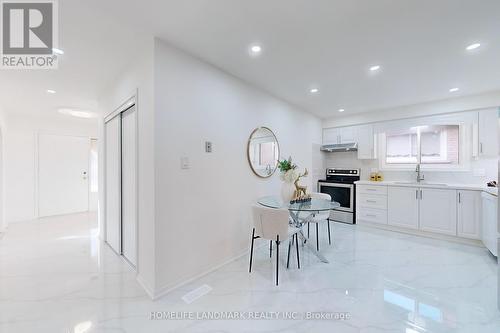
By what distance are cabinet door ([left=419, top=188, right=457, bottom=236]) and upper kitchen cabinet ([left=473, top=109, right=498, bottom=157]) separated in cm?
85

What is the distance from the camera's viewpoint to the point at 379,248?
321 centimetres

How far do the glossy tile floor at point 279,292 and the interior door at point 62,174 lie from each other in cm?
241

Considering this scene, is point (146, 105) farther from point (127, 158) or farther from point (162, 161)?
point (127, 158)

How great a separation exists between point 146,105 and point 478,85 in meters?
4.63

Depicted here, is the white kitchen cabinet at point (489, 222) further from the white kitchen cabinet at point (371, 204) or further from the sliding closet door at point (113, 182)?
the sliding closet door at point (113, 182)

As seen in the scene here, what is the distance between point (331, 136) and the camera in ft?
17.2

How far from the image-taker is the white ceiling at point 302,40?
5.40 ft

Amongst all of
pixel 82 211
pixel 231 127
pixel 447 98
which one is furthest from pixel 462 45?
pixel 82 211

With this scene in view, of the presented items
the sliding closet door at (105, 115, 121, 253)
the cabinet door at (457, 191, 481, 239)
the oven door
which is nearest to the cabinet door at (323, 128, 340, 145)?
the oven door

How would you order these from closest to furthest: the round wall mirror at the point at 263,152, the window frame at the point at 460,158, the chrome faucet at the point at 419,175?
the round wall mirror at the point at 263,152, the window frame at the point at 460,158, the chrome faucet at the point at 419,175

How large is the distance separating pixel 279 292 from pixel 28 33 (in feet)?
11.0

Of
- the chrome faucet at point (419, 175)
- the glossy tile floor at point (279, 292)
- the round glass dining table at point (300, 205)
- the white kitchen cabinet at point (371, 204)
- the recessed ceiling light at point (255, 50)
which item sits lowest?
the glossy tile floor at point (279, 292)

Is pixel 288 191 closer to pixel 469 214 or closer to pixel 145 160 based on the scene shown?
pixel 145 160

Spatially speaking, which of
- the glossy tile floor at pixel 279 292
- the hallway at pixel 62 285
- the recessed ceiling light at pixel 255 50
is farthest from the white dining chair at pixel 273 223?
the recessed ceiling light at pixel 255 50
